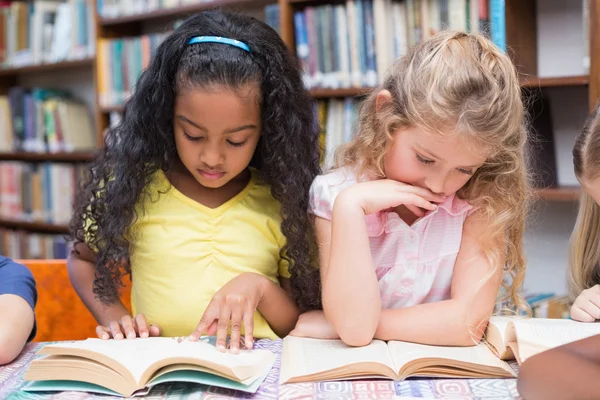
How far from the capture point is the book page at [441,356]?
0.87 metres

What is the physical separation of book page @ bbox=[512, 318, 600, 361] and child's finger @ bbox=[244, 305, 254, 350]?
39 cm

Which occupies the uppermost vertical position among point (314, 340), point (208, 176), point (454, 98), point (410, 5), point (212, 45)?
point (410, 5)

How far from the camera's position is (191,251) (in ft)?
3.89

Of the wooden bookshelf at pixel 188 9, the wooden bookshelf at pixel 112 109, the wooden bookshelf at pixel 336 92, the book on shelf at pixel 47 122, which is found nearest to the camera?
the wooden bookshelf at pixel 336 92

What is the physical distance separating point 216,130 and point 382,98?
0.95ft

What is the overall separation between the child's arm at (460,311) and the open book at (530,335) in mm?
36

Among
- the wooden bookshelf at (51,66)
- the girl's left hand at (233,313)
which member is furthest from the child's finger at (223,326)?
the wooden bookshelf at (51,66)

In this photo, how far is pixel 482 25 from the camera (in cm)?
194

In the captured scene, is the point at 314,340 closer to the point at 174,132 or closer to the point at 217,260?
the point at 217,260

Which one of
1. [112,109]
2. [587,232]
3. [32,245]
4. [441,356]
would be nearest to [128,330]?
[441,356]

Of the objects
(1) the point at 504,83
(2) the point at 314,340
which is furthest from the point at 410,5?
(2) the point at 314,340

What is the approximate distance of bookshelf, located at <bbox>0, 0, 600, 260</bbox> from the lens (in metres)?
1.82

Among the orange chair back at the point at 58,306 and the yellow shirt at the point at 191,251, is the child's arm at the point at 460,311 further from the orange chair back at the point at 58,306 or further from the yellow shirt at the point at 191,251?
the orange chair back at the point at 58,306

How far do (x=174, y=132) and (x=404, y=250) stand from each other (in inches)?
18.6
